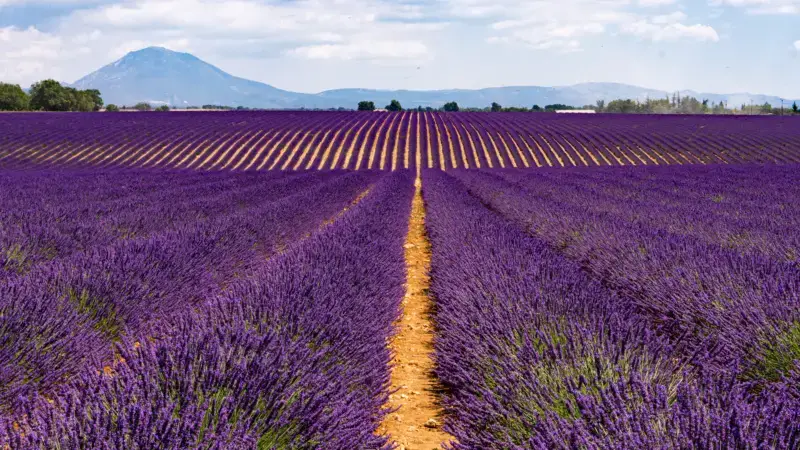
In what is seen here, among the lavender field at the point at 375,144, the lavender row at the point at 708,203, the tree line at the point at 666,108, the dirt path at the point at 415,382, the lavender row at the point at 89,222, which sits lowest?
the dirt path at the point at 415,382

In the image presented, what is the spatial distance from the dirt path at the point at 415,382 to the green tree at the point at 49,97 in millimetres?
65319

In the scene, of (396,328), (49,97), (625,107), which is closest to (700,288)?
(396,328)

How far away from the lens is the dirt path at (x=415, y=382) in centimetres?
321

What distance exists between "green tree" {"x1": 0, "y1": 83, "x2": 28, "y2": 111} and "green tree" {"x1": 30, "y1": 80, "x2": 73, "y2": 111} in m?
0.95

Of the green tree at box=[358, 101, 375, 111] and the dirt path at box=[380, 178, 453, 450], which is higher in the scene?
the green tree at box=[358, 101, 375, 111]

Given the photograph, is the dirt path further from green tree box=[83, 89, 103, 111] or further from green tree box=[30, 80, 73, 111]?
green tree box=[83, 89, 103, 111]

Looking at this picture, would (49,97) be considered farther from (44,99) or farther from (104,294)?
(104,294)

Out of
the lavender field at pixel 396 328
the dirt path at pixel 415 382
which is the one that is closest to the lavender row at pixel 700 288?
the lavender field at pixel 396 328

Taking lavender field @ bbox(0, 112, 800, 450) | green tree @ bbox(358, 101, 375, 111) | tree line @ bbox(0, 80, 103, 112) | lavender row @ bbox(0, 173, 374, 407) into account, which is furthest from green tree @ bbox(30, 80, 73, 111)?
lavender row @ bbox(0, 173, 374, 407)

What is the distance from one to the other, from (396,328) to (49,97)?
6769cm

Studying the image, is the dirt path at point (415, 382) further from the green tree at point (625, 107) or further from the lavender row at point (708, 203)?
the green tree at point (625, 107)

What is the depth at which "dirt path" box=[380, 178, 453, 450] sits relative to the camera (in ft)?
10.5

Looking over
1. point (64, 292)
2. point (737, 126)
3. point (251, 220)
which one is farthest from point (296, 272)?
point (737, 126)

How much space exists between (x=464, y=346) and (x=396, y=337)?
58.9 inches
